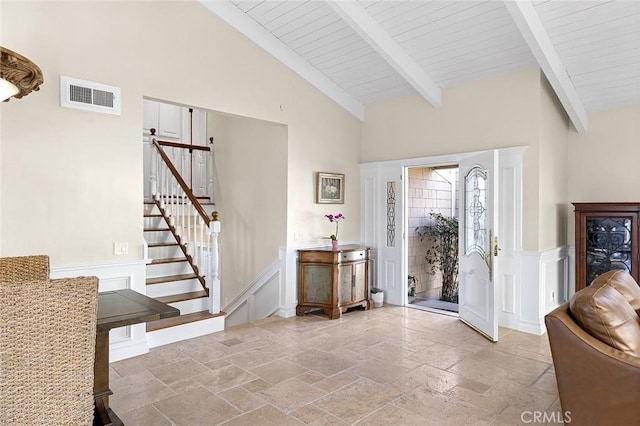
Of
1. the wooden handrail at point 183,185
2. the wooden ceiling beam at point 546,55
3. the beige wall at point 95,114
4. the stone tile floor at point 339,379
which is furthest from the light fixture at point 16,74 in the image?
the wooden ceiling beam at point 546,55

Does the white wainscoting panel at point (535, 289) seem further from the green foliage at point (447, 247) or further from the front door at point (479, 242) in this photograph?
the green foliage at point (447, 247)

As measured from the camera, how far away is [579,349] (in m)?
2.09

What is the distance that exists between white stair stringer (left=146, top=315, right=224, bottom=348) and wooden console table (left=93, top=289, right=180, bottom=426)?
57.8 inches

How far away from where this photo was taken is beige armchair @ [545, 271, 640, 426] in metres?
1.99

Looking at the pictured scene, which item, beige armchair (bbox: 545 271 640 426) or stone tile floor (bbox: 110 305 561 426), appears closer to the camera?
beige armchair (bbox: 545 271 640 426)

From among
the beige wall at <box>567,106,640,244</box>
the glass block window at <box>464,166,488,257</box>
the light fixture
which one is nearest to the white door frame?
the glass block window at <box>464,166,488,257</box>

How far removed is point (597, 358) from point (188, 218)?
4.58 m

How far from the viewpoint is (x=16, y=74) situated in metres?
2.27

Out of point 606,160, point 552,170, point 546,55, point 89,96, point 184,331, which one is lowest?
point 184,331

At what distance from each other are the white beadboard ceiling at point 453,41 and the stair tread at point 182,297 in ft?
9.91

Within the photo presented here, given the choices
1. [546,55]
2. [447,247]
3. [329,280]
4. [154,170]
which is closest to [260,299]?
[329,280]

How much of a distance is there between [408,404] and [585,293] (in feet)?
4.51

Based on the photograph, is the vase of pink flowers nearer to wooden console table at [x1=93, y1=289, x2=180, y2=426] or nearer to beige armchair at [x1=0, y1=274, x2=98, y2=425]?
wooden console table at [x1=93, y1=289, x2=180, y2=426]

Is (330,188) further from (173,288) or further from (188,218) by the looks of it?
(173,288)
